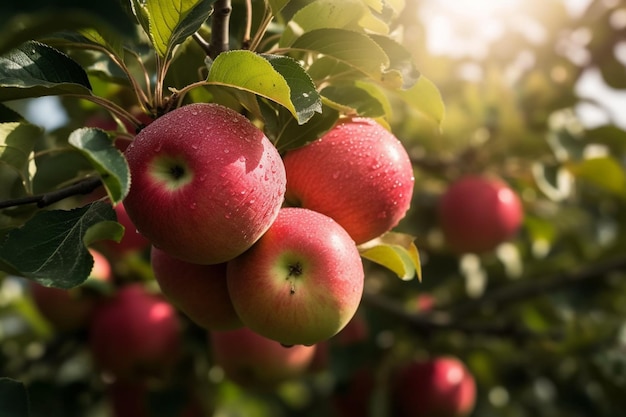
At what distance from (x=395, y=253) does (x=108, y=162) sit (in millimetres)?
389

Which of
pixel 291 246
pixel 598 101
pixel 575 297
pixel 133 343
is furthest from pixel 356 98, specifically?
pixel 575 297

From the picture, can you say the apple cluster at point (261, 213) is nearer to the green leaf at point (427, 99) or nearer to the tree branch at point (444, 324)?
the green leaf at point (427, 99)

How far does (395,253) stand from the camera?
0.90 m

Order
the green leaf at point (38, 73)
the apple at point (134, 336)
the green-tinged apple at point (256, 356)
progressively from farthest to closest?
the apple at point (134, 336) < the green-tinged apple at point (256, 356) < the green leaf at point (38, 73)

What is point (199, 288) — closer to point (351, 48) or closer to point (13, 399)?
point (13, 399)

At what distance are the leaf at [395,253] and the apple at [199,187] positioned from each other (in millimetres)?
188

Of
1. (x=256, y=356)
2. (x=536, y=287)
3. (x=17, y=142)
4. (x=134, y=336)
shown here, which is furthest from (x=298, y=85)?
A: (x=536, y=287)

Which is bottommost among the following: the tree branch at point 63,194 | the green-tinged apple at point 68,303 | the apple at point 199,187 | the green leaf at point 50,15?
the green-tinged apple at point 68,303

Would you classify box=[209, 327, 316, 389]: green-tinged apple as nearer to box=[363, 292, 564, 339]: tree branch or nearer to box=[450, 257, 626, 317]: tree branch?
box=[363, 292, 564, 339]: tree branch

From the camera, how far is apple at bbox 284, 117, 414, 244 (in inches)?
34.6

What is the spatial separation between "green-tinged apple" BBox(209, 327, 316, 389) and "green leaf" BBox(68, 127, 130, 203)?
877 millimetres

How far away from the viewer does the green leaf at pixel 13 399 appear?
80 centimetres

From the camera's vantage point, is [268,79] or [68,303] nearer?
[268,79]

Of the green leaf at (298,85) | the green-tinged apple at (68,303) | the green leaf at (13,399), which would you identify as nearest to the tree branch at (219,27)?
the green leaf at (298,85)
